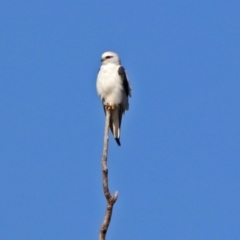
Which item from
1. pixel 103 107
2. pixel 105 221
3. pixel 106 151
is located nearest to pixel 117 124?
pixel 103 107

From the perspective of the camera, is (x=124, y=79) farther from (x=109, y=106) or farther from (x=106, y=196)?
(x=106, y=196)

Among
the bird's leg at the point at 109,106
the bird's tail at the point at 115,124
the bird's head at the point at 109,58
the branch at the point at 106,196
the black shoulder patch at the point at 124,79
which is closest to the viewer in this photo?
the branch at the point at 106,196

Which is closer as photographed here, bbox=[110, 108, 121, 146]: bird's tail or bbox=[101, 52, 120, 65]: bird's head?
bbox=[110, 108, 121, 146]: bird's tail

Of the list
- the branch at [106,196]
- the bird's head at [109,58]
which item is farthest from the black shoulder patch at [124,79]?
the branch at [106,196]

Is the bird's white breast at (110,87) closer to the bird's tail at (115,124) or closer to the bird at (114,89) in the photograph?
the bird at (114,89)

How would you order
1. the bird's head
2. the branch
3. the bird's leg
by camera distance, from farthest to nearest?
the bird's head
the bird's leg
the branch

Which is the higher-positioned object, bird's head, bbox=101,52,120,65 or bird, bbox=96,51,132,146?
bird's head, bbox=101,52,120,65

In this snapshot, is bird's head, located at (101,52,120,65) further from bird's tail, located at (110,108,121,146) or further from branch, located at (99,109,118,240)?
branch, located at (99,109,118,240)

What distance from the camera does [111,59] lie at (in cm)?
967

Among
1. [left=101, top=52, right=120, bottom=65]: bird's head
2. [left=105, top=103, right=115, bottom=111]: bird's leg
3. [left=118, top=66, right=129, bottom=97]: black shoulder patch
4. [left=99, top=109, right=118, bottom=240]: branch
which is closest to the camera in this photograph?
[left=99, top=109, right=118, bottom=240]: branch

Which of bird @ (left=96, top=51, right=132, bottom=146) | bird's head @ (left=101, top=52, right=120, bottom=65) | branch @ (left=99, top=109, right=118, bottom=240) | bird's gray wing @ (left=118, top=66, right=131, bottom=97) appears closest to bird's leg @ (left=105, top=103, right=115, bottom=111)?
bird @ (left=96, top=51, right=132, bottom=146)

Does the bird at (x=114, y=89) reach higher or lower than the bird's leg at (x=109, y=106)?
higher

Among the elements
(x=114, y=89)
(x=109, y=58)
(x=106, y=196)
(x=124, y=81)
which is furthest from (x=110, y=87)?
(x=106, y=196)

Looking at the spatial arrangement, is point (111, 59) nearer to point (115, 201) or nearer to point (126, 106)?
point (126, 106)
